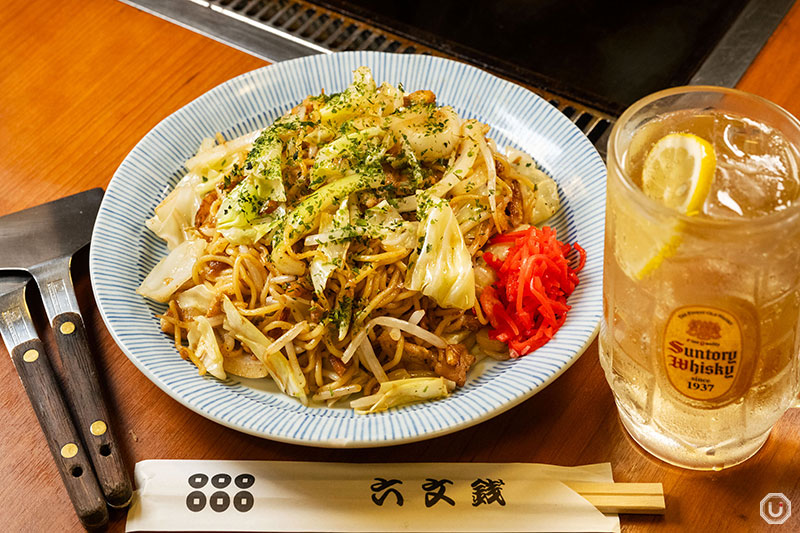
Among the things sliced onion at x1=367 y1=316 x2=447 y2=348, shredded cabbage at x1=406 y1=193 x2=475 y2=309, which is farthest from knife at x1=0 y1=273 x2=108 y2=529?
shredded cabbage at x1=406 y1=193 x2=475 y2=309

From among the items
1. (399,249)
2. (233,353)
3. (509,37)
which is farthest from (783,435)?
(509,37)

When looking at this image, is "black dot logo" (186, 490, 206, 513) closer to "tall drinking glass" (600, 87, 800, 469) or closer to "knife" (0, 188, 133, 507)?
"knife" (0, 188, 133, 507)

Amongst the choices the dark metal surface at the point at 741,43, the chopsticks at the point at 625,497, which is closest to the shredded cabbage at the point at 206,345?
the chopsticks at the point at 625,497

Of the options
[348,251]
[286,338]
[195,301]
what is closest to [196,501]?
[286,338]

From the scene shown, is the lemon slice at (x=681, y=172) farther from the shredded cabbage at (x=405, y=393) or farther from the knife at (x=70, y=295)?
the knife at (x=70, y=295)

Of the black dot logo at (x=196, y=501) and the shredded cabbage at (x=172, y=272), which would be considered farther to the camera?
the shredded cabbage at (x=172, y=272)
